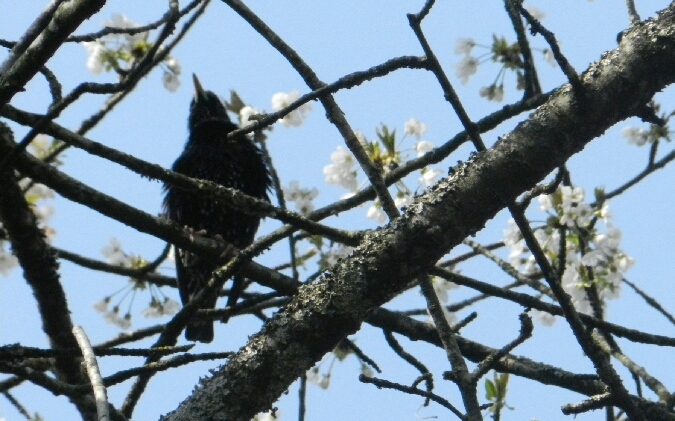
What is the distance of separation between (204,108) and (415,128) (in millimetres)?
2191

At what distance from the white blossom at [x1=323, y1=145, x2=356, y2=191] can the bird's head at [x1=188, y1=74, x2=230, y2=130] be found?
1704 millimetres

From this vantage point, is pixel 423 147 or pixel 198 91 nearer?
pixel 423 147

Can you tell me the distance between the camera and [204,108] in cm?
573

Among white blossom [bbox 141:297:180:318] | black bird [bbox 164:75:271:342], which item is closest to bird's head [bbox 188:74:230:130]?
black bird [bbox 164:75:271:342]

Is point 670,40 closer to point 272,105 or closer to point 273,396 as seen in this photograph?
point 273,396

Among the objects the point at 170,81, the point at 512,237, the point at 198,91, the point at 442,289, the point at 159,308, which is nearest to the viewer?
the point at 512,237

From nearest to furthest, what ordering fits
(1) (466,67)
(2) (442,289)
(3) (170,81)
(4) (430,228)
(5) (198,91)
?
(4) (430,228)
(1) (466,67)
(2) (442,289)
(3) (170,81)
(5) (198,91)

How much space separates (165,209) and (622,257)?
2643 millimetres

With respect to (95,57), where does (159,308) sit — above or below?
below

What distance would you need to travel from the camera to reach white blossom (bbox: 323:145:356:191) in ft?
13.4

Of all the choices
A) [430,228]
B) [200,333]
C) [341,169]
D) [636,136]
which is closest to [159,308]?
[200,333]

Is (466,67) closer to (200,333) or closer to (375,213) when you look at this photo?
(375,213)

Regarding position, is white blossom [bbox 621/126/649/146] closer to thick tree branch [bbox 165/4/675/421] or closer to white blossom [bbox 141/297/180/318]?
white blossom [bbox 141/297/180/318]

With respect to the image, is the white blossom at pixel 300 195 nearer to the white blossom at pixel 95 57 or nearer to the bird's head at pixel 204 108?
the white blossom at pixel 95 57
